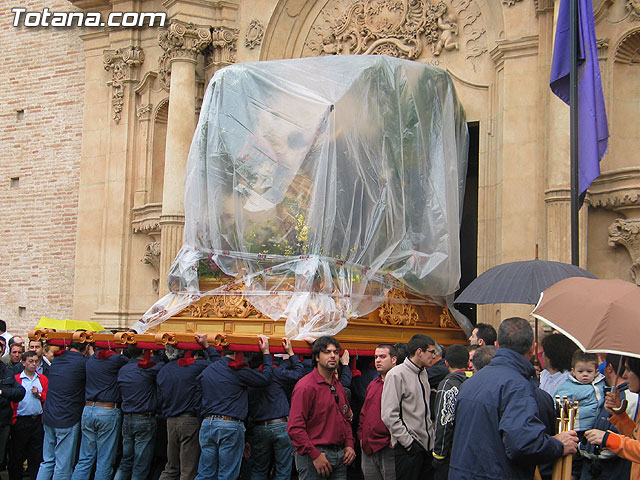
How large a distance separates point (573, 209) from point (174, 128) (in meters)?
8.07

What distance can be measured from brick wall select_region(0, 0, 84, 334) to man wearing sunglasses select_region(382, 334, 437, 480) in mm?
11923

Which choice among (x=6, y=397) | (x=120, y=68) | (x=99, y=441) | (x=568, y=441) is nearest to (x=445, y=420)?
(x=568, y=441)

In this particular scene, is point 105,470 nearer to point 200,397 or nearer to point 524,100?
point 200,397

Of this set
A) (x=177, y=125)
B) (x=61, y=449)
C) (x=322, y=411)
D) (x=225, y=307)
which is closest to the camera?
(x=322, y=411)

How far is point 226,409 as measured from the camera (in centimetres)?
833

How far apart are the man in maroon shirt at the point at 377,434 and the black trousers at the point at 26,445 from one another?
5257 millimetres

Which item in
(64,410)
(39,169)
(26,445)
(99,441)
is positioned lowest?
(26,445)

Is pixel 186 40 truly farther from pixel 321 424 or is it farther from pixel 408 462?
pixel 408 462

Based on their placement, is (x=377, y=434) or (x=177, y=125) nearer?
(x=377, y=434)

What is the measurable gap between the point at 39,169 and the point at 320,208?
10232 millimetres

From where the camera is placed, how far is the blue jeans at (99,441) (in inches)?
Result: 382

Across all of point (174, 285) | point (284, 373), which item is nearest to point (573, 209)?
point (284, 373)

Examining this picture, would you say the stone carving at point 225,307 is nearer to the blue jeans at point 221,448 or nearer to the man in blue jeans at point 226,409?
the man in blue jeans at point 226,409

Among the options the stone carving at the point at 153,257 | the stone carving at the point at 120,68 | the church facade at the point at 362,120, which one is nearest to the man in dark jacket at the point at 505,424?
the church facade at the point at 362,120
